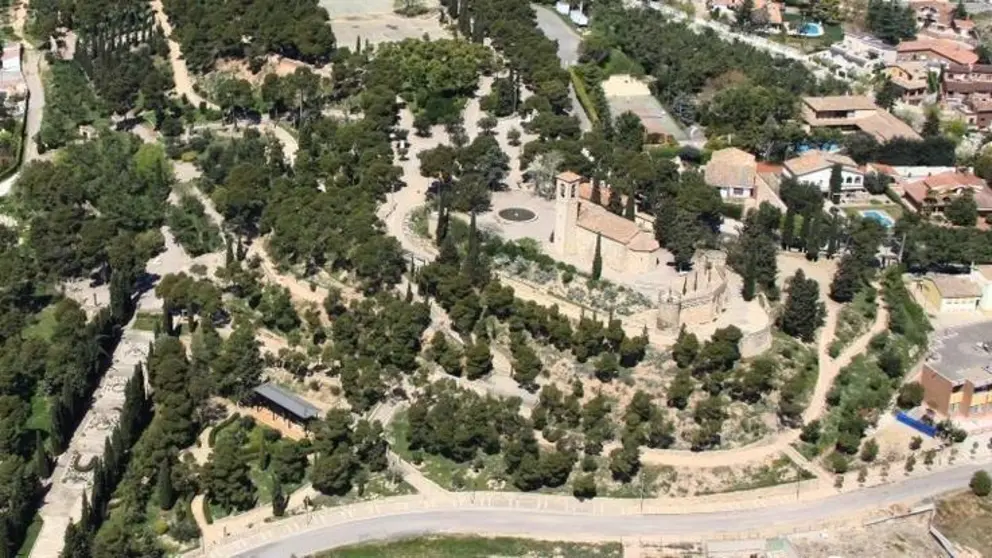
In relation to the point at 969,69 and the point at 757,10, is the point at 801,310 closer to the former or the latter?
the point at 969,69

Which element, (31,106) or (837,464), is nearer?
(837,464)

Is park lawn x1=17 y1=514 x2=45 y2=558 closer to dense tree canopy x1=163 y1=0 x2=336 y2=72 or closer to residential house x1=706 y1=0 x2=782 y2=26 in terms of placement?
dense tree canopy x1=163 y1=0 x2=336 y2=72

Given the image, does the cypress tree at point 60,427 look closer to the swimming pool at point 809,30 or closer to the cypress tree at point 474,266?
the cypress tree at point 474,266

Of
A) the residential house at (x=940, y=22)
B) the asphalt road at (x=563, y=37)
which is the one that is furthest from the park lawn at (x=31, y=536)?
the residential house at (x=940, y=22)

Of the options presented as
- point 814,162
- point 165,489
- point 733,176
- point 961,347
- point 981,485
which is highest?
point 814,162

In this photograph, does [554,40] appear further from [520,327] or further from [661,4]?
[520,327]

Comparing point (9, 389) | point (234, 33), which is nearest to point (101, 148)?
point (234, 33)

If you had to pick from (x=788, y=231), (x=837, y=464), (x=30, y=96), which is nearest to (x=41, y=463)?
(x=837, y=464)
